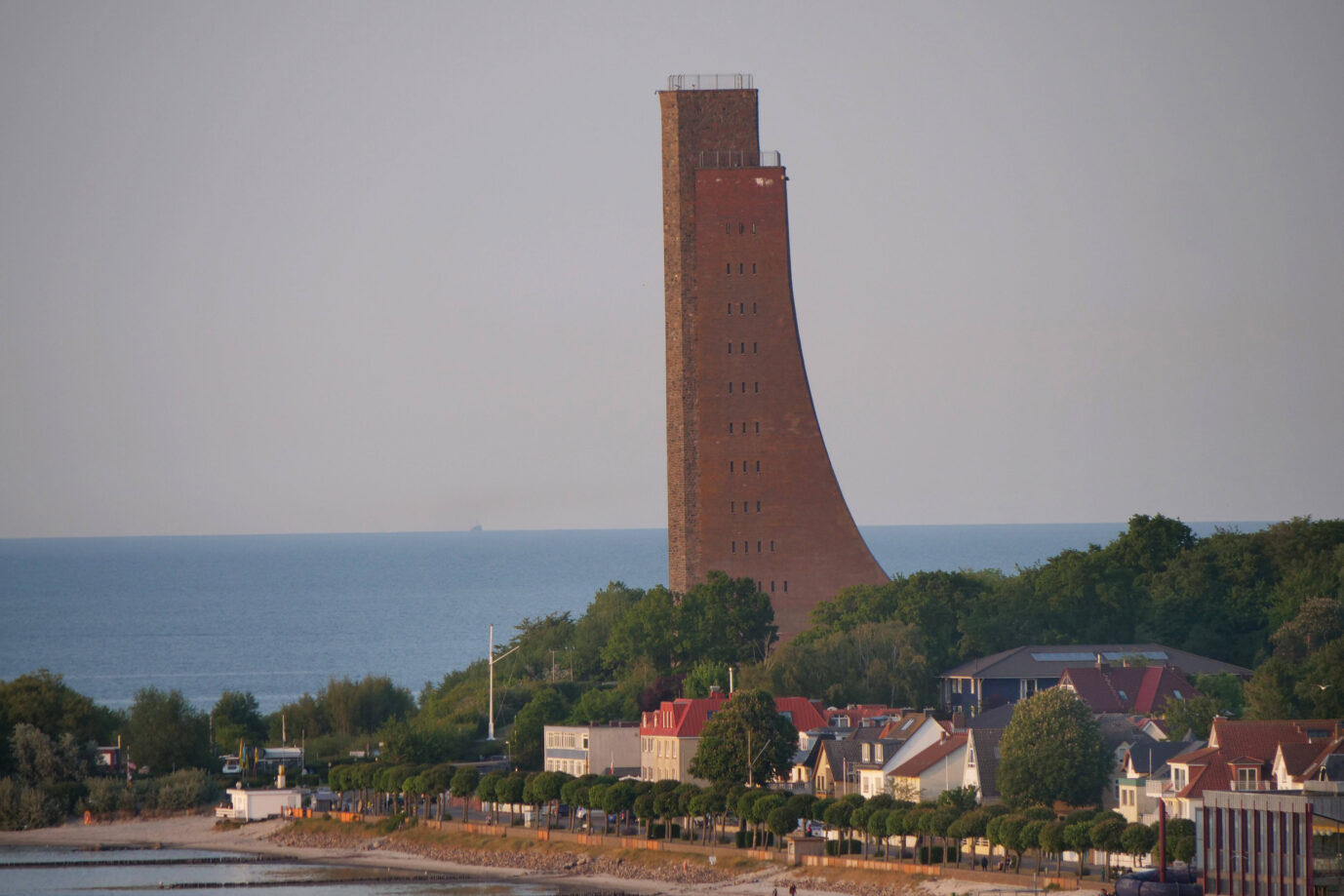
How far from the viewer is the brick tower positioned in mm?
75938

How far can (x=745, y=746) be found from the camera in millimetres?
55188

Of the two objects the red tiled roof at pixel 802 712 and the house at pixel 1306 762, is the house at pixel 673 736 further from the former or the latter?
the house at pixel 1306 762

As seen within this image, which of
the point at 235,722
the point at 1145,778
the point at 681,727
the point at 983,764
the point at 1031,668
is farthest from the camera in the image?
the point at 235,722

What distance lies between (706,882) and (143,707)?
92.7 ft

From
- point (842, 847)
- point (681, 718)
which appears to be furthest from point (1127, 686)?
point (842, 847)

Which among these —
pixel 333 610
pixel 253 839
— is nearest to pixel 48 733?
pixel 253 839

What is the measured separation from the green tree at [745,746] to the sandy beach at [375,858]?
5.00m

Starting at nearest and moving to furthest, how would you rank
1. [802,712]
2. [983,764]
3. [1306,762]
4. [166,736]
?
[1306,762]
[983,764]
[802,712]
[166,736]

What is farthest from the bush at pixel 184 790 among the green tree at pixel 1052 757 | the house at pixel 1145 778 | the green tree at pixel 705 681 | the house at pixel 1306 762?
the house at pixel 1306 762

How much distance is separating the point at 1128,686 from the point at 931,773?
42.5 ft

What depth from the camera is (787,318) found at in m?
75.9

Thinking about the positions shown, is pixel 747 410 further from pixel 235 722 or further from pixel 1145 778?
pixel 1145 778

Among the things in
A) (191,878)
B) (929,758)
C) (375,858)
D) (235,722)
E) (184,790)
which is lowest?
(191,878)

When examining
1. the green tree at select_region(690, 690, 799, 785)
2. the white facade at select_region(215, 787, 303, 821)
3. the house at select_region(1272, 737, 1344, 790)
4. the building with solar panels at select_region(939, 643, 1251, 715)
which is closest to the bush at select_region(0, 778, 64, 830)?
the white facade at select_region(215, 787, 303, 821)
